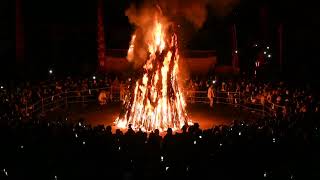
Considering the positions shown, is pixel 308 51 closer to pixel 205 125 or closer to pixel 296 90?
pixel 296 90

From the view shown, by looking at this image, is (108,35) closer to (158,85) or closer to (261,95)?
(261,95)

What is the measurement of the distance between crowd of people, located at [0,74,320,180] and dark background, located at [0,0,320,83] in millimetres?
23312

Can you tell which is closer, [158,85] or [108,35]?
[158,85]

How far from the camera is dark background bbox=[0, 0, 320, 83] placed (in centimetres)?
3706

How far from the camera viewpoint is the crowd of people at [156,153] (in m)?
12.0

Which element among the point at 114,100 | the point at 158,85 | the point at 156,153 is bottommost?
the point at 156,153

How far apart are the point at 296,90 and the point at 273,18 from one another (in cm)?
1645

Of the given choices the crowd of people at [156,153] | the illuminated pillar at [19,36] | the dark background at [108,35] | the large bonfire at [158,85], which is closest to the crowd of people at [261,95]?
the large bonfire at [158,85]

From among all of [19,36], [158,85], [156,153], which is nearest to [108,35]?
[19,36]

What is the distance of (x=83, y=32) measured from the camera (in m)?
39.5

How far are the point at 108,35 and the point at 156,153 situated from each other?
92.1 feet

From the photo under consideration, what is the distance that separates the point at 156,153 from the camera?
1228 centimetres

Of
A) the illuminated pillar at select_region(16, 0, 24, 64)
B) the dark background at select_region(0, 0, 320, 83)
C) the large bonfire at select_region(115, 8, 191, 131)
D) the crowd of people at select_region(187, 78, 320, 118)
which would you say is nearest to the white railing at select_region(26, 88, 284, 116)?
the crowd of people at select_region(187, 78, 320, 118)

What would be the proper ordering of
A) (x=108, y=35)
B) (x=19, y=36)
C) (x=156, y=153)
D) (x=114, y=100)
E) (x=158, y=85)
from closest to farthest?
1. (x=156, y=153)
2. (x=158, y=85)
3. (x=114, y=100)
4. (x=19, y=36)
5. (x=108, y=35)
